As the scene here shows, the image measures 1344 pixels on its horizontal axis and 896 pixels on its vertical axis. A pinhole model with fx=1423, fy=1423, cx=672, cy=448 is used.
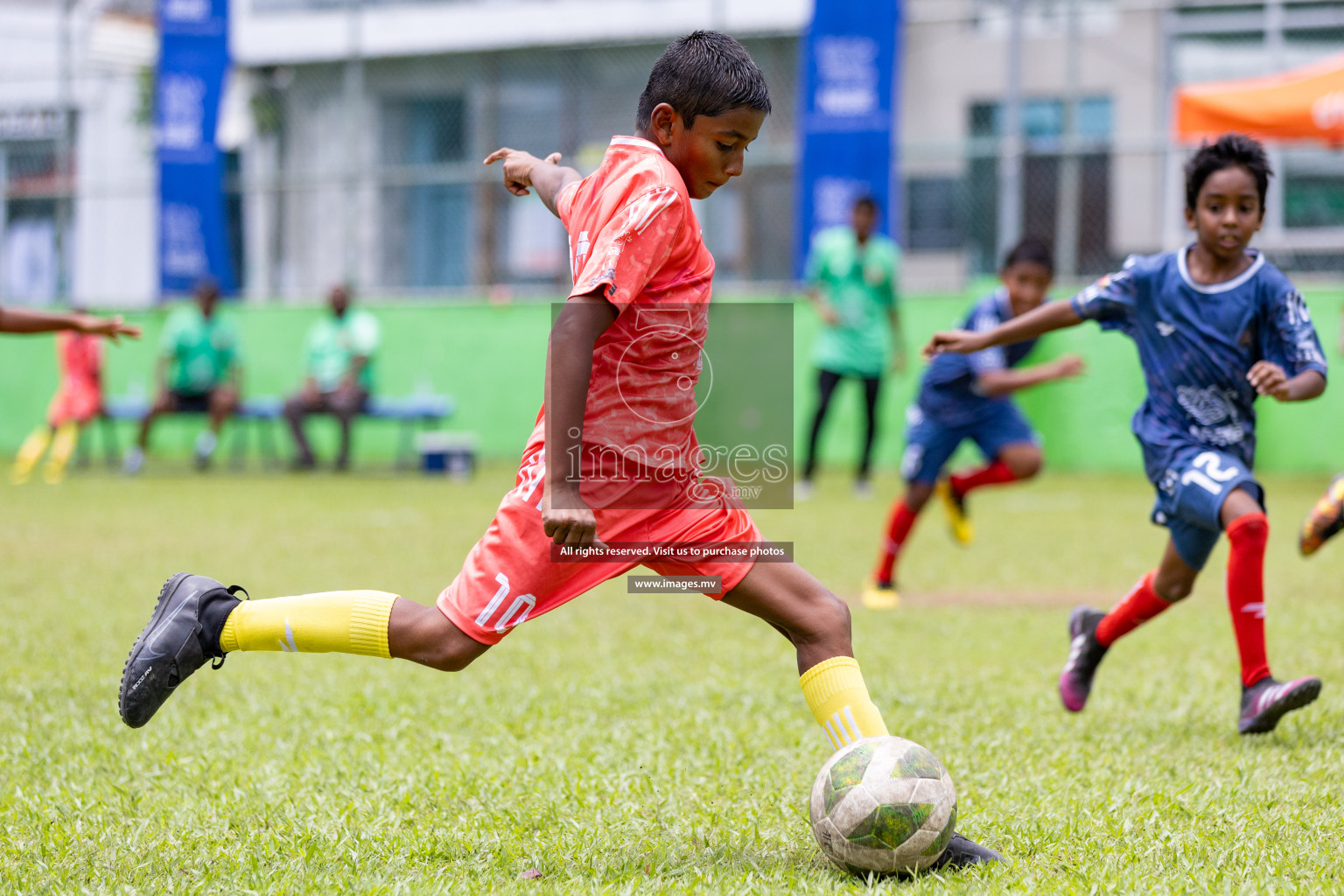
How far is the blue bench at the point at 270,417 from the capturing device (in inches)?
560

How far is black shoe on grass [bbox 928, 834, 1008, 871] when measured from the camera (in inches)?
117

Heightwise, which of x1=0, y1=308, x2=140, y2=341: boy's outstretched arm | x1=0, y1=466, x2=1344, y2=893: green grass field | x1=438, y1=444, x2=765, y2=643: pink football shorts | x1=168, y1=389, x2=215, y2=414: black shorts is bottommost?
x1=0, y1=466, x2=1344, y2=893: green grass field

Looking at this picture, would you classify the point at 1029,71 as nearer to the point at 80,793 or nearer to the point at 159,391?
the point at 159,391

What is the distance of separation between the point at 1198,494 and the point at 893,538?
2864 millimetres

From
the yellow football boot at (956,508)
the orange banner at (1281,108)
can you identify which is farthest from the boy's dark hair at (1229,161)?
the orange banner at (1281,108)

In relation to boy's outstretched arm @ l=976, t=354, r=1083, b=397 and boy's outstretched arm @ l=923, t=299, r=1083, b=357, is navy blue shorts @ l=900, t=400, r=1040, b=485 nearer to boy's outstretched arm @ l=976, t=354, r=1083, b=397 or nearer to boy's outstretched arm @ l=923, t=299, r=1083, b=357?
boy's outstretched arm @ l=976, t=354, r=1083, b=397

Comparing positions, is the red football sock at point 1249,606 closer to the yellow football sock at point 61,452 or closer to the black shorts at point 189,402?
the yellow football sock at point 61,452

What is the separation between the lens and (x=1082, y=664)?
457 centimetres

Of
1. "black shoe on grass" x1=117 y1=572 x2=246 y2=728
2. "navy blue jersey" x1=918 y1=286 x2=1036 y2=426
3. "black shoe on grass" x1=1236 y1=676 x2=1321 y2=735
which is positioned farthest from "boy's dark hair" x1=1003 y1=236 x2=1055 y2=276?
"black shoe on grass" x1=117 y1=572 x2=246 y2=728

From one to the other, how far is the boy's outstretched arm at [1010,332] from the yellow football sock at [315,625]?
6.11ft

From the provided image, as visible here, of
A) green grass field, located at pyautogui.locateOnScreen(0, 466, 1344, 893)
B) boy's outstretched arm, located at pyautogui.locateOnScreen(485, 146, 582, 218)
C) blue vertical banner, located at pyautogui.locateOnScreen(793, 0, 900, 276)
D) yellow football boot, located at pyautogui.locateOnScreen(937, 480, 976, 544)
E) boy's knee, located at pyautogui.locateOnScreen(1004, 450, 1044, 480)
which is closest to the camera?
green grass field, located at pyautogui.locateOnScreen(0, 466, 1344, 893)

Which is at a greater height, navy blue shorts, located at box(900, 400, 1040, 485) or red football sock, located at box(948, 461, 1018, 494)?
navy blue shorts, located at box(900, 400, 1040, 485)

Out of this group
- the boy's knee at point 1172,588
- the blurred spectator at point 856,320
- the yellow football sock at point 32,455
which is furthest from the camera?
the yellow football sock at point 32,455

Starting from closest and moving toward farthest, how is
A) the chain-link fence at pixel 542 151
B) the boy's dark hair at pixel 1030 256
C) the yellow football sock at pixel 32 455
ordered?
the boy's dark hair at pixel 1030 256
the chain-link fence at pixel 542 151
the yellow football sock at pixel 32 455
